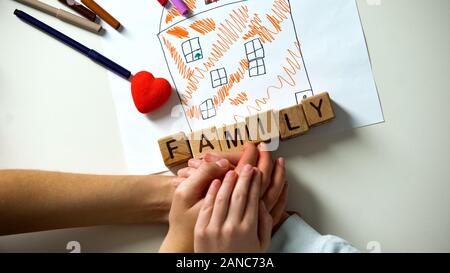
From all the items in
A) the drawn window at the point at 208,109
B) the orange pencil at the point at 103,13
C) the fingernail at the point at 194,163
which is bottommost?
the fingernail at the point at 194,163

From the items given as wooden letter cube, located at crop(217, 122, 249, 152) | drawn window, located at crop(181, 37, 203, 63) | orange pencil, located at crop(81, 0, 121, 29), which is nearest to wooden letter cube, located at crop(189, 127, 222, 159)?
wooden letter cube, located at crop(217, 122, 249, 152)

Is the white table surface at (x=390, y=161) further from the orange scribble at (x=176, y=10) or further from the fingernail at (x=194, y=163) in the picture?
the orange scribble at (x=176, y=10)

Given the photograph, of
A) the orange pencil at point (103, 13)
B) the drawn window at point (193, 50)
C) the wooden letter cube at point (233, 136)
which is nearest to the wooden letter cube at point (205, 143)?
the wooden letter cube at point (233, 136)

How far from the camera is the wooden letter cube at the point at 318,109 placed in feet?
1.68

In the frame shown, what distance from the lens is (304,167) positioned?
21.3 inches

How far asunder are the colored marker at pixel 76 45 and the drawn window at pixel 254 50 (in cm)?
18

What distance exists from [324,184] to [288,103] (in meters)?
0.13

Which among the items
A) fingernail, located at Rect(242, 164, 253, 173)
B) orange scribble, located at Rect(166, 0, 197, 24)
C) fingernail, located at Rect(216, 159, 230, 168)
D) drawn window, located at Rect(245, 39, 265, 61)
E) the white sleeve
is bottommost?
the white sleeve

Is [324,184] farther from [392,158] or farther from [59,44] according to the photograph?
[59,44]

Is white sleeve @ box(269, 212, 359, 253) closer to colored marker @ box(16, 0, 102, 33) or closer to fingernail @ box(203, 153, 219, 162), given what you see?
fingernail @ box(203, 153, 219, 162)

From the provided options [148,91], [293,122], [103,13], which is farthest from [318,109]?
[103,13]

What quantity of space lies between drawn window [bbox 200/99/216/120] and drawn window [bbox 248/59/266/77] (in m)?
0.07

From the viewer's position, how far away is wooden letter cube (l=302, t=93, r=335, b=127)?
51 centimetres

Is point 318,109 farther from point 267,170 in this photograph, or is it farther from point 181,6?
point 181,6
